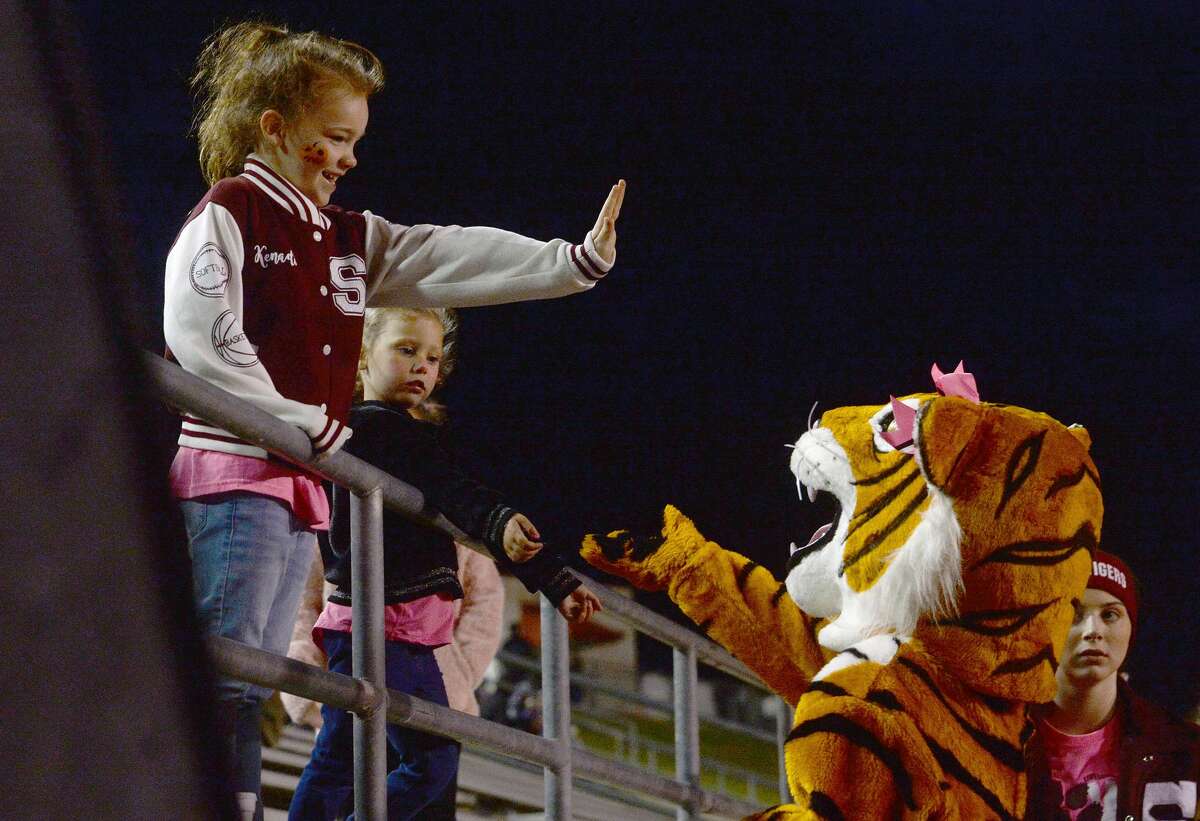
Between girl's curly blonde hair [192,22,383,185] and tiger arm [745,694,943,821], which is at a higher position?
girl's curly blonde hair [192,22,383,185]

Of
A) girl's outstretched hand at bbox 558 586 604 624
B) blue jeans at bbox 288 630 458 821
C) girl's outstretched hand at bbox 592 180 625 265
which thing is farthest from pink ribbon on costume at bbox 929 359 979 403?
blue jeans at bbox 288 630 458 821

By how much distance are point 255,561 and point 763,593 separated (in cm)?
119

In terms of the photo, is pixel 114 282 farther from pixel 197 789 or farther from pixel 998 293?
pixel 998 293

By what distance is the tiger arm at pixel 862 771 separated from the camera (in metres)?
2.07

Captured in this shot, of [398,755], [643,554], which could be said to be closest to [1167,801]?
[643,554]

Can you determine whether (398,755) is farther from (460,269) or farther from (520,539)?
(460,269)

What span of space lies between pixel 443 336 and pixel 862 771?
3.32ft

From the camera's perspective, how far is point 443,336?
95.1 inches

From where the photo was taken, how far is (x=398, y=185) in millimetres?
5113

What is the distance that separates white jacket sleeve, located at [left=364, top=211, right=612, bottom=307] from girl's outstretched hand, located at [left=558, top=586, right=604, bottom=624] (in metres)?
0.45

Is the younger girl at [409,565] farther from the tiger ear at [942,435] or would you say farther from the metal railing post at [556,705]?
the tiger ear at [942,435]

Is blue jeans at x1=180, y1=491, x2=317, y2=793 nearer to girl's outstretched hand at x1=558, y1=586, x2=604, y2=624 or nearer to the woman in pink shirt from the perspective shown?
girl's outstretched hand at x1=558, y1=586, x2=604, y2=624

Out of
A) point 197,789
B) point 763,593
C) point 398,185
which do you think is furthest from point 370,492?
point 398,185

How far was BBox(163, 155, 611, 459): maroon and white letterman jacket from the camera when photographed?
1.64 metres
